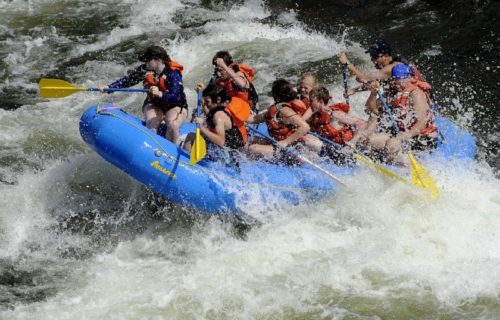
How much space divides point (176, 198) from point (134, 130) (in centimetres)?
72

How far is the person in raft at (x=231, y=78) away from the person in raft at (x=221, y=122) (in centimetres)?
25

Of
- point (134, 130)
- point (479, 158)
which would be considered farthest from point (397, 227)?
point (134, 130)

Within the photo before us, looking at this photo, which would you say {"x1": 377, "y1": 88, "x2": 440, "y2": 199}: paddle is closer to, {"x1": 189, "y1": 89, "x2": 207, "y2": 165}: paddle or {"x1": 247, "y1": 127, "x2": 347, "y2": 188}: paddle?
{"x1": 247, "y1": 127, "x2": 347, "y2": 188}: paddle

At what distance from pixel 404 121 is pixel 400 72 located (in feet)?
1.54

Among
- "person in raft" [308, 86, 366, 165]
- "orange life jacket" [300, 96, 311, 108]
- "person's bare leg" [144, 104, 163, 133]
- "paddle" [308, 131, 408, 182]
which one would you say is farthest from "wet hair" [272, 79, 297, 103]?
"person's bare leg" [144, 104, 163, 133]

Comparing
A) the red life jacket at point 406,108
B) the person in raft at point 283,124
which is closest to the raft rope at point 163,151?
the person in raft at point 283,124

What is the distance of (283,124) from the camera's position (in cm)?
653

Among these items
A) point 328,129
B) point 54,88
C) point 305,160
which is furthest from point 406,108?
point 54,88

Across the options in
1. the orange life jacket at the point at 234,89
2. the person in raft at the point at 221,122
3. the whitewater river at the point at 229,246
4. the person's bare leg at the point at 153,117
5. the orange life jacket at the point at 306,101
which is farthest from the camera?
the orange life jacket at the point at 234,89

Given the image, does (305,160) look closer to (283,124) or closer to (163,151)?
(283,124)

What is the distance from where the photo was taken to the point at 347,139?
22.1ft

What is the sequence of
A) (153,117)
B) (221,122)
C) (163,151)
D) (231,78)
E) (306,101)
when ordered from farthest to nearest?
(231,78) → (153,117) → (306,101) → (221,122) → (163,151)

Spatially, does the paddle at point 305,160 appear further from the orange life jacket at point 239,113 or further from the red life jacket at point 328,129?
the red life jacket at point 328,129

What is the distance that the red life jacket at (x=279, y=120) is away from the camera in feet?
21.3
